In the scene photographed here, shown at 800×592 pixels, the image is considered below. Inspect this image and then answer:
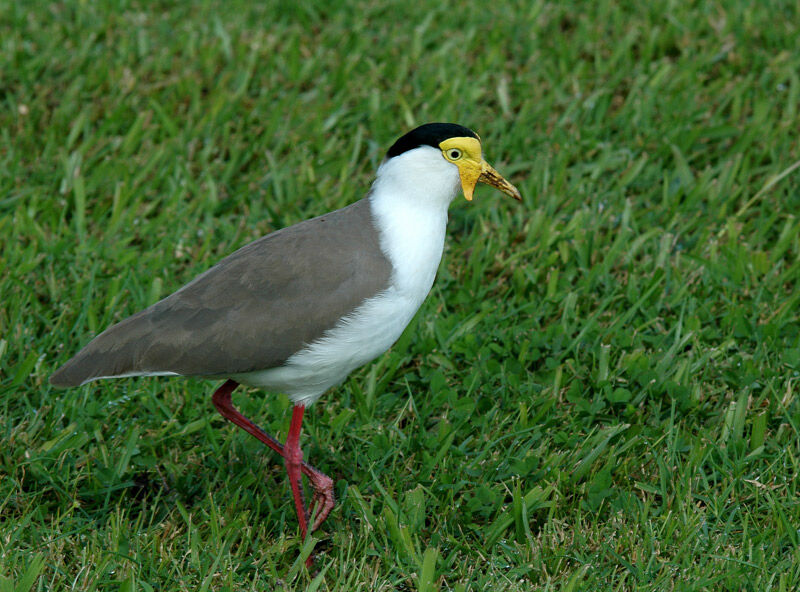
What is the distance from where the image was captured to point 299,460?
382 centimetres

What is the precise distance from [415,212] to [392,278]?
0.29 metres

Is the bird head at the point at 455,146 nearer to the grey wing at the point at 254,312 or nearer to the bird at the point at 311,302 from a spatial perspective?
the bird at the point at 311,302

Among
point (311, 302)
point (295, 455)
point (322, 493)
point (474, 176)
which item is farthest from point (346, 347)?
point (474, 176)

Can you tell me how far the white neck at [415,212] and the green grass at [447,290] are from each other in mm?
829

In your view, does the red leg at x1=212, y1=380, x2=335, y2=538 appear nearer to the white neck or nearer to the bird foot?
the bird foot

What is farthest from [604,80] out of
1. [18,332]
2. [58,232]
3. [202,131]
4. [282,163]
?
[18,332]

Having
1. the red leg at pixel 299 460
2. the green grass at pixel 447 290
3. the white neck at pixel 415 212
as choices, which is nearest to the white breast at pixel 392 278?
the white neck at pixel 415 212

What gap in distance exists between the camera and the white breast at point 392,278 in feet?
11.8

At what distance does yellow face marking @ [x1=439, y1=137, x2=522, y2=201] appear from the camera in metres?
3.73

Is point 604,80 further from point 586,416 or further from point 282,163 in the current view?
point 586,416

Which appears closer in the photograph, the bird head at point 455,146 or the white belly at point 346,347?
the white belly at point 346,347

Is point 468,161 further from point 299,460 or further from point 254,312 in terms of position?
point 299,460

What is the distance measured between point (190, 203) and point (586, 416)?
8.44ft

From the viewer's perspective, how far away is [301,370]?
364 cm
